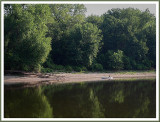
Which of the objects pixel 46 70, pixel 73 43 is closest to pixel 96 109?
pixel 46 70

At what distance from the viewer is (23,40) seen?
112 ft

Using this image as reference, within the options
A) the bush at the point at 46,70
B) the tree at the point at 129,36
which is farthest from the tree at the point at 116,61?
the bush at the point at 46,70

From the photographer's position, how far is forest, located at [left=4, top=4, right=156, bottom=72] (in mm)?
33469

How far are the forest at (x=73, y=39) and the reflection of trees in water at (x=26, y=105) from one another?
12.5 meters

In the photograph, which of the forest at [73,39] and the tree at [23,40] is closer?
the tree at [23,40]

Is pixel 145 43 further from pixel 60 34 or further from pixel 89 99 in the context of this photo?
pixel 89 99

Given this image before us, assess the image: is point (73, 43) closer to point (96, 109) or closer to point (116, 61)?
point (116, 61)

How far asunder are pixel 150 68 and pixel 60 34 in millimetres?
25016

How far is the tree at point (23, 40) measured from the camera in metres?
32.7

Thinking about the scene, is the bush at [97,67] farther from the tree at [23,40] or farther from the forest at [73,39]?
the tree at [23,40]

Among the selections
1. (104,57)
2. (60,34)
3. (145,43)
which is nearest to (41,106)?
(60,34)

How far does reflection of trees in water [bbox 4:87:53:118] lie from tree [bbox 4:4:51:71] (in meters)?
11.6

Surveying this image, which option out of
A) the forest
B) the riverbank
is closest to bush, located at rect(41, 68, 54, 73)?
the forest

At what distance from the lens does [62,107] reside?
17.0 m
